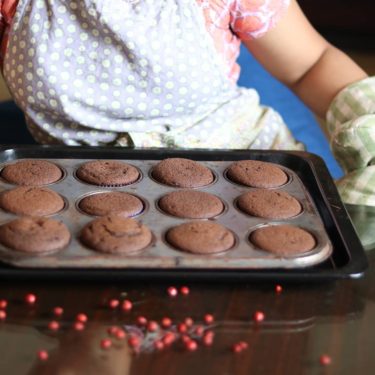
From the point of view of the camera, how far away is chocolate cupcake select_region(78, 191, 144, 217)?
2.51 ft

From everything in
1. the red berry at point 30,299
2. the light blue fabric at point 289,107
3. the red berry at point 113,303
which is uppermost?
the red berry at point 113,303

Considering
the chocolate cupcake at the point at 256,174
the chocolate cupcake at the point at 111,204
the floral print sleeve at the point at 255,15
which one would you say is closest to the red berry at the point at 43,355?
the chocolate cupcake at the point at 111,204

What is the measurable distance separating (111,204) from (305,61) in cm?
50

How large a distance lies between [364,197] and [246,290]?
0.89ft

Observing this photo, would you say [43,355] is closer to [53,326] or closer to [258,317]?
[53,326]

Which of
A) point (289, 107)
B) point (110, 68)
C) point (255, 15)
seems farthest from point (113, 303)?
point (289, 107)

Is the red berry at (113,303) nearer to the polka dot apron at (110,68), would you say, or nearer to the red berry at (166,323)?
the red berry at (166,323)

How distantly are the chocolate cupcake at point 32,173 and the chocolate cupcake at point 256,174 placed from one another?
21 cm

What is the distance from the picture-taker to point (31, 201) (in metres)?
0.76

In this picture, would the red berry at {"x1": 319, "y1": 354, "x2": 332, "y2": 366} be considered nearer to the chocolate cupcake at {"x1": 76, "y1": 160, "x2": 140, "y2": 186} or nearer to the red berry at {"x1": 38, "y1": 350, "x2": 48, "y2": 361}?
the red berry at {"x1": 38, "y1": 350, "x2": 48, "y2": 361}

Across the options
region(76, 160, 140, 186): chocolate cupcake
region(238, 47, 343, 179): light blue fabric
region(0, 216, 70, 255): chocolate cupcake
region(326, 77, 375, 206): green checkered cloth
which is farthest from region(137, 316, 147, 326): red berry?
region(238, 47, 343, 179): light blue fabric

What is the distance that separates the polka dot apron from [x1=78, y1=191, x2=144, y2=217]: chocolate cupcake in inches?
7.3

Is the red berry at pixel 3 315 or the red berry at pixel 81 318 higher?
the red berry at pixel 81 318

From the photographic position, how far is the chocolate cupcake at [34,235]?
68cm
